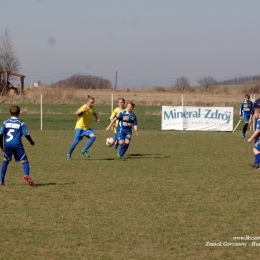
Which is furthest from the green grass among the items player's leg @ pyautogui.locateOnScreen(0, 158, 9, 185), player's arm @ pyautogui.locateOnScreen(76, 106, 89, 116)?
player's arm @ pyautogui.locateOnScreen(76, 106, 89, 116)

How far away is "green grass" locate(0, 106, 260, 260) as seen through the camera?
272 inches

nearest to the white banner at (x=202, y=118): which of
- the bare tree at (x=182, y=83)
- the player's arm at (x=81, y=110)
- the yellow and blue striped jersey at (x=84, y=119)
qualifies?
the yellow and blue striped jersey at (x=84, y=119)

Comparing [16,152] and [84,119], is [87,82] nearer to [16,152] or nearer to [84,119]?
[84,119]

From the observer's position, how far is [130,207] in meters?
9.15

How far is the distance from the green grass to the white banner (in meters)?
11.0

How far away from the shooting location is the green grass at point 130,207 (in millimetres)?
6898

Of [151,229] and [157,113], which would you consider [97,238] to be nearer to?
[151,229]

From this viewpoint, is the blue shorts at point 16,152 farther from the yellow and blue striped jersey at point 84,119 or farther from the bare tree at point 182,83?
the bare tree at point 182,83

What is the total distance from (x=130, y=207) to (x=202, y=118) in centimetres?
1921

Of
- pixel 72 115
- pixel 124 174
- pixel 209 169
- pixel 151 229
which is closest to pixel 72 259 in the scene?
pixel 151 229

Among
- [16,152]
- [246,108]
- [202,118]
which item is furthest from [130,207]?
[202,118]

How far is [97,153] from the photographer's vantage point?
17.5m

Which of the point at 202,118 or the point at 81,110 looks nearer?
the point at 81,110

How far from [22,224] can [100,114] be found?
104ft
